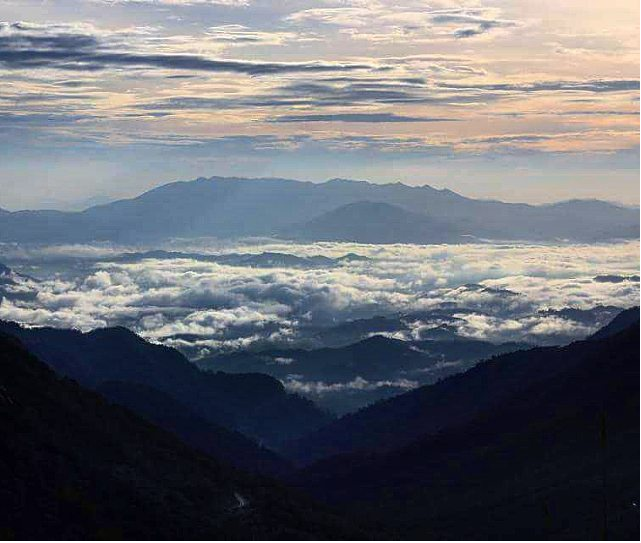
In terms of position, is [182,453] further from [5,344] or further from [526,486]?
[526,486]

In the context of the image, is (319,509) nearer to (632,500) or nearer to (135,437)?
(135,437)

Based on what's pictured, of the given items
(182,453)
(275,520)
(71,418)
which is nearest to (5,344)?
(71,418)

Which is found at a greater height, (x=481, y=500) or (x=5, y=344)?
(x=5, y=344)

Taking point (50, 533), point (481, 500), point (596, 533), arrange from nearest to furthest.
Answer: point (50, 533) → point (596, 533) → point (481, 500)

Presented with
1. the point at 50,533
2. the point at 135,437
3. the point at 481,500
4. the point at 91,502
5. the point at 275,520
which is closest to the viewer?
the point at 50,533

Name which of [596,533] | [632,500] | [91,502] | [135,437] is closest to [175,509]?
[91,502]

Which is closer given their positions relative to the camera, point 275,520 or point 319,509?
point 275,520

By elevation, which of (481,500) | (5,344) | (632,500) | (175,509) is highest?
(5,344)
